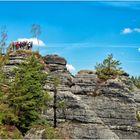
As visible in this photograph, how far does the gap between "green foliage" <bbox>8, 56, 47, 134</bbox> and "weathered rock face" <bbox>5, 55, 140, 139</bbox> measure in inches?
153

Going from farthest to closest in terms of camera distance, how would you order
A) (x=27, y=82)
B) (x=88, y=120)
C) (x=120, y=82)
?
(x=120, y=82)
(x=88, y=120)
(x=27, y=82)

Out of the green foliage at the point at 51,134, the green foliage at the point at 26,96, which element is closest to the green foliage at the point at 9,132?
the green foliage at the point at 26,96

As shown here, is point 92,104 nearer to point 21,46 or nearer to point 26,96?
point 26,96

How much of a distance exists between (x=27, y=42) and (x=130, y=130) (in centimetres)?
1386

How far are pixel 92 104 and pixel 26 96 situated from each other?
854cm

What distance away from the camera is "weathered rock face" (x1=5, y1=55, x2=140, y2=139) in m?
43.1

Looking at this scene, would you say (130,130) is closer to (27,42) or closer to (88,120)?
(88,120)

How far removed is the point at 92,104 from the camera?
45312 mm

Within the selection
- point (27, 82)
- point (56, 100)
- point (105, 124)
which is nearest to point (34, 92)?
→ point (27, 82)

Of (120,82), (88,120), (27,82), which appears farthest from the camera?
(120,82)

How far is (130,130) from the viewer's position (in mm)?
43938

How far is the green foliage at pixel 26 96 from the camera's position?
3916 cm

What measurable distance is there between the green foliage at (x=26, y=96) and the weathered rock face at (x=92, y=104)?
3.90 metres

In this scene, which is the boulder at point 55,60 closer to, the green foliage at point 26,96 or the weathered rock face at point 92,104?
the weathered rock face at point 92,104
